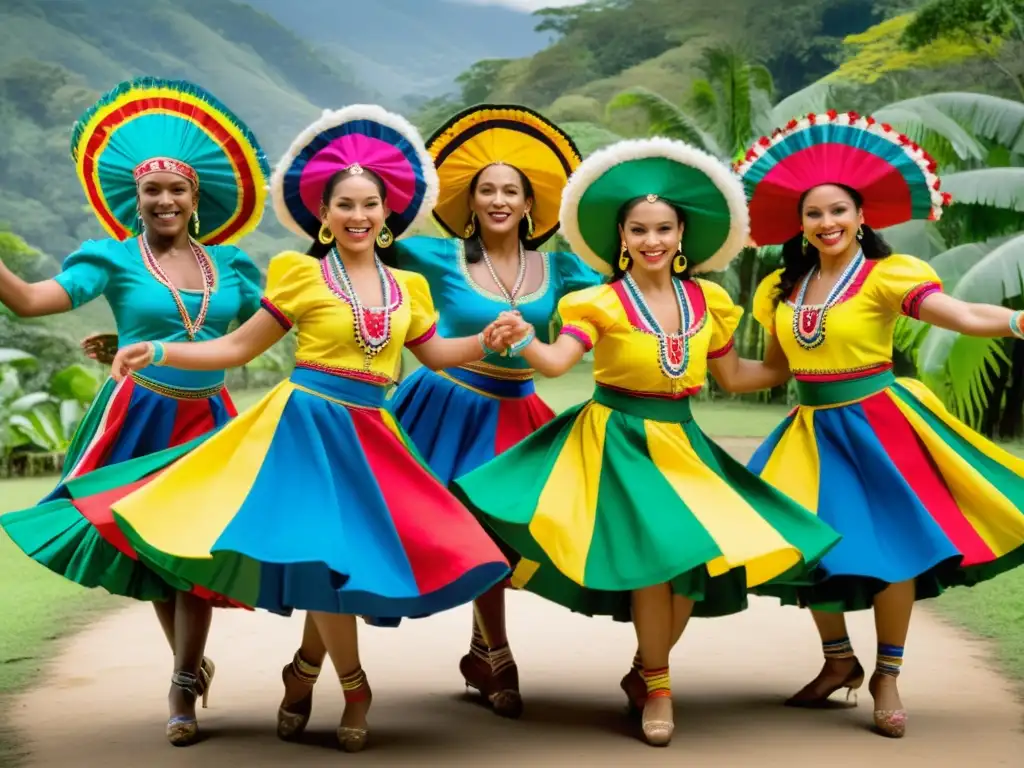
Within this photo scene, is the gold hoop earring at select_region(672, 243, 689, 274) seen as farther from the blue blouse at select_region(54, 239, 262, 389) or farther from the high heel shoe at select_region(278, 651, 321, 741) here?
the high heel shoe at select_region(278, 651, 321, 741)

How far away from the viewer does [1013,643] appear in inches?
219

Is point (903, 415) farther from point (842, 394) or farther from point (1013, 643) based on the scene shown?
point (1013, 643)

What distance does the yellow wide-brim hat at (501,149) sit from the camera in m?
4.58

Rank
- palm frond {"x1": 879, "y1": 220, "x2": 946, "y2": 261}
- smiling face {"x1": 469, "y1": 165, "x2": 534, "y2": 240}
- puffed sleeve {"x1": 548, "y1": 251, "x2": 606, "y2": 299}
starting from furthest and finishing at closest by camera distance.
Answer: palm frond {"x1": 879, "y1": 220, "x2": 946, "y2": 261}, puffed sleeve {"x1": 548, "y1": 251, "x2": 606, "y2": 299}, smiling face {"x1": 469, "y1": 165, "x2": 534, "y2": 240}

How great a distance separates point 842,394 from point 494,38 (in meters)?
25.6

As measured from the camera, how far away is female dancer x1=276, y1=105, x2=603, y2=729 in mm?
4457

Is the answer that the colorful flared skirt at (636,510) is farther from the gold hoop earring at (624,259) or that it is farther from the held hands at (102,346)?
the held hands at (102,346)

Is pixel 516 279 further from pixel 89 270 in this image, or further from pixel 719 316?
pixel 89 270

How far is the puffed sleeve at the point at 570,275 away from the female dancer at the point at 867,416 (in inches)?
24.0

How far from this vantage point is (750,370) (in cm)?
441

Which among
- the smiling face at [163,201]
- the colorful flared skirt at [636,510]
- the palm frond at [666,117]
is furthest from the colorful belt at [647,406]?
the palm frond at [666,117]

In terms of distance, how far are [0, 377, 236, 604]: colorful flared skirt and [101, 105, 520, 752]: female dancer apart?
0.19 metres

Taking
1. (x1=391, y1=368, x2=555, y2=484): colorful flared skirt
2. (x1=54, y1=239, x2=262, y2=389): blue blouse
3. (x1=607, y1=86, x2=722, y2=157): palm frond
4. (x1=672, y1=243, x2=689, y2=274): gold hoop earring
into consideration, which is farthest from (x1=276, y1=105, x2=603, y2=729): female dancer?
(x1=607, y1=86, x2=722, y2=157): palm frond

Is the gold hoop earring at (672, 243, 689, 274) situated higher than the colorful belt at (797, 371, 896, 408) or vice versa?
the gold hoop earring at (672, 243, 689, 274)
